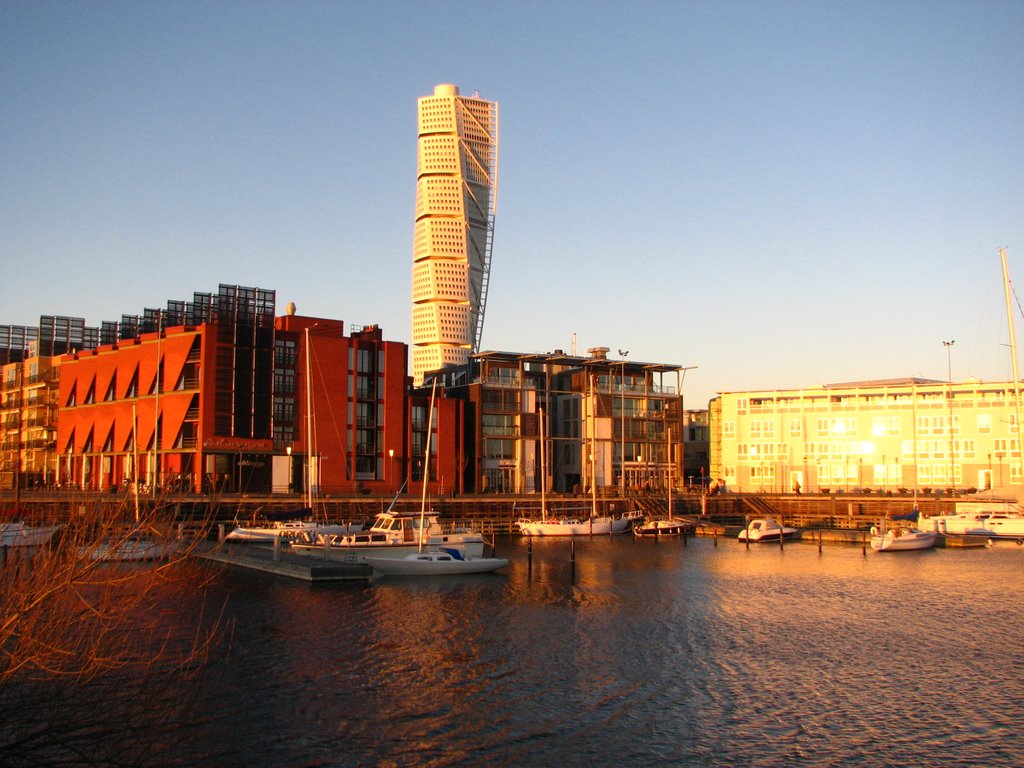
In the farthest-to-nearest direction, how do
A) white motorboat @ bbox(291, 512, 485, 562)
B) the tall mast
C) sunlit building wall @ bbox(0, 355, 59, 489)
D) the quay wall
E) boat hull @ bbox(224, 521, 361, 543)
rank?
sunlit building wall @ bbox(0, 355, 59, 489) < the quay wall < the tall mast < boat hull @ bbox(224, 521, 361, 543) < white motorboat @ bbox(291, 512, 485, 562)

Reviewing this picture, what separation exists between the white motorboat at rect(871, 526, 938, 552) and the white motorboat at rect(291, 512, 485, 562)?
3390 centimetres

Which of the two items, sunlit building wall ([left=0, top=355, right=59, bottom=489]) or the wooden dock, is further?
sunlit building wall ([left=0, top=355, right=59, bottom=489])

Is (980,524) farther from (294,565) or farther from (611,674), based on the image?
(611,674)

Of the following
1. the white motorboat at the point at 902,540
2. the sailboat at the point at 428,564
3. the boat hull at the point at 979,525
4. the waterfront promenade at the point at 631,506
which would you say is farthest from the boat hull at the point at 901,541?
the sailboat at the point at 428,564

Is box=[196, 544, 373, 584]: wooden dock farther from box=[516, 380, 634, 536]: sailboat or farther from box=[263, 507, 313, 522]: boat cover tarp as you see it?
box=[516, 380, 634, 536]: sailboat

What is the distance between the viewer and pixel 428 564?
5888 cm

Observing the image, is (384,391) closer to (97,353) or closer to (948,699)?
(97,353)

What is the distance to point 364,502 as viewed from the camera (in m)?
91.8

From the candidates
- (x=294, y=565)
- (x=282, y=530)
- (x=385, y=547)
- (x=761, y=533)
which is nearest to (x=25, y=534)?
(x=294, y=565)

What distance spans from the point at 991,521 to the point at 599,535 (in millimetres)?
33753

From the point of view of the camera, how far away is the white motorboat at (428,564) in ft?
192

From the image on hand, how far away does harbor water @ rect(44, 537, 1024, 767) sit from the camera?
85.4 ft

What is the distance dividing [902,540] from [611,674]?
172 ft

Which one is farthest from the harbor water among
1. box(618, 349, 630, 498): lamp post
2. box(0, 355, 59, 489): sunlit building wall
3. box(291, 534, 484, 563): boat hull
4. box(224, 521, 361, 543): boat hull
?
box(0, 355, 59, 489): sunlit building wall
